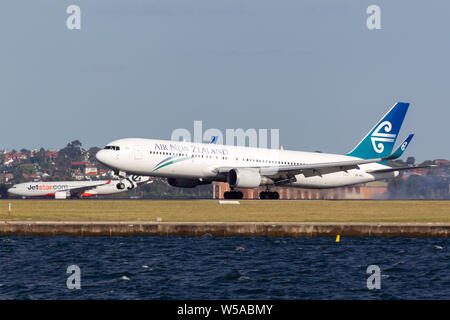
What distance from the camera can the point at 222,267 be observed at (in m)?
38.9

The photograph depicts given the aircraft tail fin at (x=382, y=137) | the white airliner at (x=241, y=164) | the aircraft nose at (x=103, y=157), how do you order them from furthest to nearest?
the aircraft tail fin at (x=382, y=137), the white airliner at (x=241, y=164), the aircraft nose at (x=103, y=157)

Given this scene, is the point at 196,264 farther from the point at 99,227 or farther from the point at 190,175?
the point at 190,175

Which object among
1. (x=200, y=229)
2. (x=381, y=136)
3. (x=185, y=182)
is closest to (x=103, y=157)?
(x=185, y=182)

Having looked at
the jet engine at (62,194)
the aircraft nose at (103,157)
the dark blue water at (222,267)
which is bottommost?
the dark blue water at (222,267)

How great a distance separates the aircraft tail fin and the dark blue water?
38772 mm

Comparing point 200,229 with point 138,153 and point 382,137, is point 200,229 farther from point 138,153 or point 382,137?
point 382,137

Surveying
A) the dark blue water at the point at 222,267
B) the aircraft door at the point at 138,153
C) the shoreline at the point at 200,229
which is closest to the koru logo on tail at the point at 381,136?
the aircraft door at the point at 138,153

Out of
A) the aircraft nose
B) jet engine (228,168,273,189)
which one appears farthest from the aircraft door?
jet engine (228,168,273,189)

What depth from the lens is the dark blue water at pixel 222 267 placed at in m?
32.9

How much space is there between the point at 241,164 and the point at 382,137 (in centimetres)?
1919

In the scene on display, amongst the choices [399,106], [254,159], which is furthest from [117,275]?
[399,106]

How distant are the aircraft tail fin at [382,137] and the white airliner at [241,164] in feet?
0.35

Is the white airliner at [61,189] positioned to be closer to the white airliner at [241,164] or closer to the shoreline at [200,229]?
the white airliner at [241,164]

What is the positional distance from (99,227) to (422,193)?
275 feet
